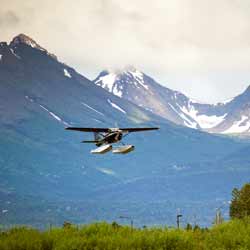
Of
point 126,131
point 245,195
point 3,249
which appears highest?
point 245,195

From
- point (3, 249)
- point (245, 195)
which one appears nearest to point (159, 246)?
point (3, 249)

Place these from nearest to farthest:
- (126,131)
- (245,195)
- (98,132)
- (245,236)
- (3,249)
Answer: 1. (3,249)
2. (245,236)
3. (126,131)
4. (98,132)
5. (245,195)

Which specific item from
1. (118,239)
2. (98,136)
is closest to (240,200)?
(98,136)

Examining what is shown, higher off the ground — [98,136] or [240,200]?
[240,200]

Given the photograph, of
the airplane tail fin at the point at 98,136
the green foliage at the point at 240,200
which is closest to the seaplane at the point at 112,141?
the airplane tail fin at the point at 98,136

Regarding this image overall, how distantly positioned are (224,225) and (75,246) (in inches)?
387

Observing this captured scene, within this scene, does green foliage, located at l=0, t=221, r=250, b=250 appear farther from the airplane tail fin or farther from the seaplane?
the airplane tail fin

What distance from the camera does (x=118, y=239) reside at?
41.1 meters

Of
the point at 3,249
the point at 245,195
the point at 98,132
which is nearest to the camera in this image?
the point at 3,249

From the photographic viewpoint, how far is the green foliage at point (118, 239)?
40.2 meters

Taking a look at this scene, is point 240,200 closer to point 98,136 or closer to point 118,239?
point 98,136

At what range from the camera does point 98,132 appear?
71188mm

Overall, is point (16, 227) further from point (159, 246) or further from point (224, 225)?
point (224, 225)

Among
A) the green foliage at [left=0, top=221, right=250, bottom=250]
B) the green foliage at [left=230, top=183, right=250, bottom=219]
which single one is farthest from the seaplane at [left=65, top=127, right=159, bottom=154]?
the green foliage at [left=230, top=183, right=250, bottom=219]
